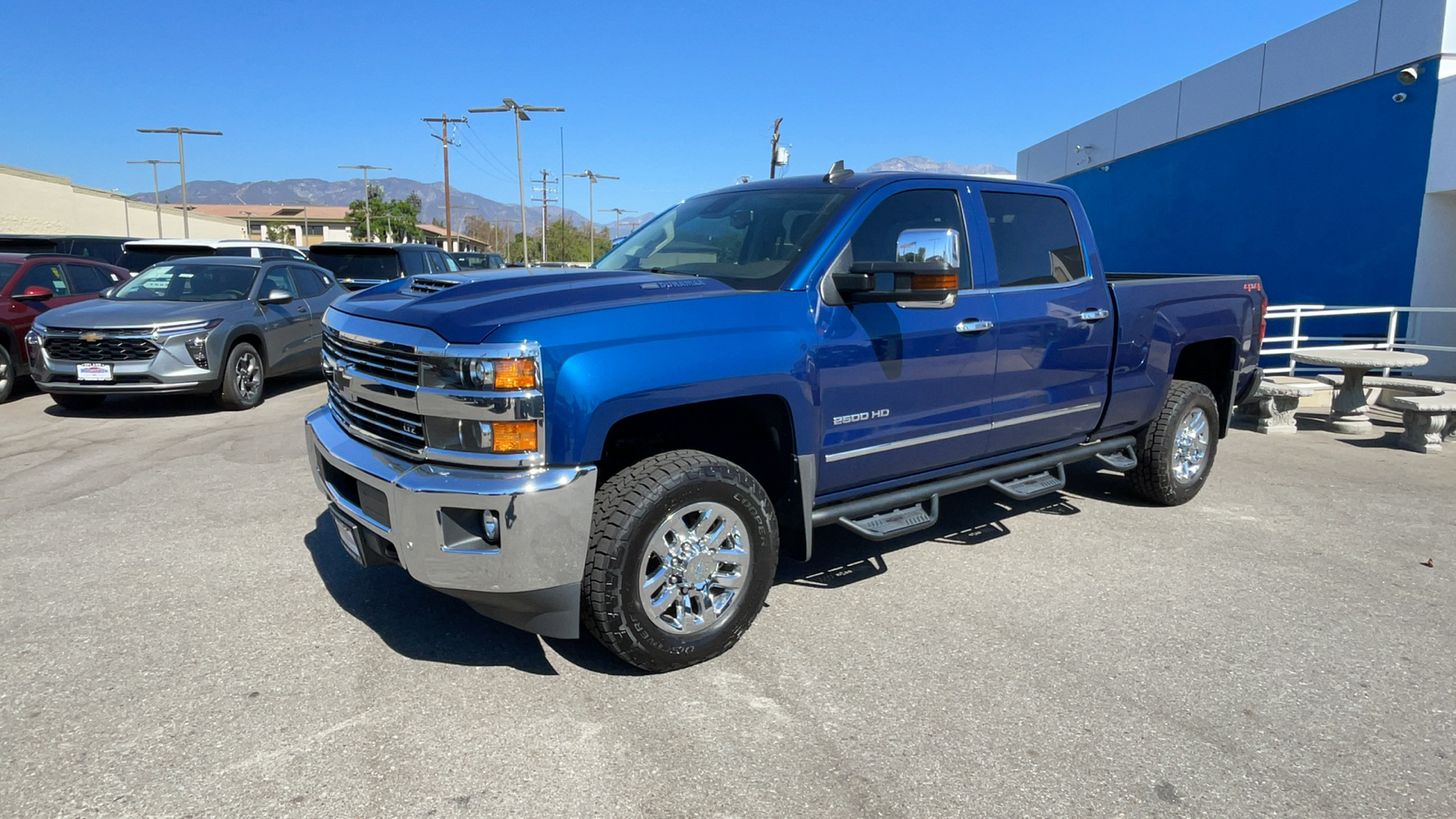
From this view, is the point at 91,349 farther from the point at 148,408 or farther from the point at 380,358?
the point at 380,358

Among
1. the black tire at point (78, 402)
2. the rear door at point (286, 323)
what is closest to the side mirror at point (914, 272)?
the rear door at point (286, 323)

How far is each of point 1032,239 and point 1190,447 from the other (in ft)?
7.36

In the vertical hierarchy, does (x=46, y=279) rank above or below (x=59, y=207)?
below

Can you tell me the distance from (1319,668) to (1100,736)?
4.08 ft

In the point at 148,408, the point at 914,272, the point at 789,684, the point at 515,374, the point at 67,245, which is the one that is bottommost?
Result: the point at 789,684

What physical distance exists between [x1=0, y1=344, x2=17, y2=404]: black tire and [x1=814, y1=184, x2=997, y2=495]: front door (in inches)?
388

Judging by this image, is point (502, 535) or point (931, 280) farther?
point (931, 280)

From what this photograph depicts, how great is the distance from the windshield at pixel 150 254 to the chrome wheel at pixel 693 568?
1312cm

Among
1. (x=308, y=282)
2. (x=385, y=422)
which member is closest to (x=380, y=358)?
(x=385, y=422)

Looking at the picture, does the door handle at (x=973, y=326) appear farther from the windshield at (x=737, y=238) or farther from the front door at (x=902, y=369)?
the windshield at (x=737, y=238)

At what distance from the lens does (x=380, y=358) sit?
10.9 ft

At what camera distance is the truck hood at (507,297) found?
305 centimetres

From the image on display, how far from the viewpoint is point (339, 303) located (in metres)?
3.94

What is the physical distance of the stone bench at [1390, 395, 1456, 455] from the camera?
7779 millimetres
